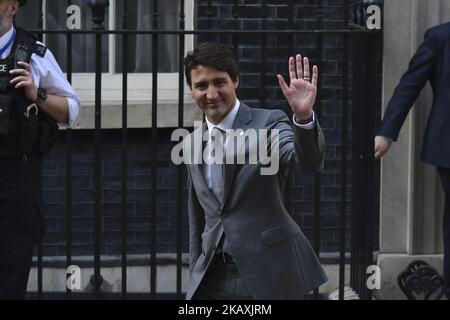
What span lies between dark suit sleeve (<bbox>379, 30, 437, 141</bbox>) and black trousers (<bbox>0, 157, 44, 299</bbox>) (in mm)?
2354

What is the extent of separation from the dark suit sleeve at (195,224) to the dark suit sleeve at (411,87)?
7.66ft

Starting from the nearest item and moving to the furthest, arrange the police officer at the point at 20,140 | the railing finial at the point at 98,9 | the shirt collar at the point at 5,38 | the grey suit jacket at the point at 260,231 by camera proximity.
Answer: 1. the grey suit jacket at the point at 260,231
2. the police officer at the point at 20,140
3. the shirt collar at the point at 5,38
4. the railing finial at the point at 98,9

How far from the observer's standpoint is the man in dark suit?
748 centimetres

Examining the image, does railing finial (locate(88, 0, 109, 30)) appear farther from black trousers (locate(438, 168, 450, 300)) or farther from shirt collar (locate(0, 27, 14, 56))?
black trousers (locate(438, 168, 450, 300))

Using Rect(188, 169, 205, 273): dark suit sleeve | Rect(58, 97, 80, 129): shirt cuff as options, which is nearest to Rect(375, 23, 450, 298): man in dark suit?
Rect(58, 97, 80, 129): shirt cuff

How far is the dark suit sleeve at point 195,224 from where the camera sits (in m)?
5.38

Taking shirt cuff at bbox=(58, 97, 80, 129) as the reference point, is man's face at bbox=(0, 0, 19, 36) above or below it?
above

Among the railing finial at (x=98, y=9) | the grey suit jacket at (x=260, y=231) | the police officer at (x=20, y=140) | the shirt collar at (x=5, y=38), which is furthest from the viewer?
the railing finial at (x=98, y=9)

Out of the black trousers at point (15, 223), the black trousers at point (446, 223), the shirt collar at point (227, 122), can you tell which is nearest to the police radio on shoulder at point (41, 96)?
the black trousers at point (15, 223)

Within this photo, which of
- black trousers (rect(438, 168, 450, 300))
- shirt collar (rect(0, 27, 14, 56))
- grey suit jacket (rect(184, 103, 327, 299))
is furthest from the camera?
black trousers (rect(438, 168, 450, 300))

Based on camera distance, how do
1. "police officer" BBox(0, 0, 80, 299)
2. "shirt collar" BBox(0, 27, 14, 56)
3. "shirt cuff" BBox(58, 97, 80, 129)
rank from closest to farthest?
"police officer" BBox(0, 0, 80, 299)
"shirt collar" BBox(0, 27, 14, 56)
"shirt cuff" BBox(58, 97, 80, 129)

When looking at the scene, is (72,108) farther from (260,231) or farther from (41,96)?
(260,231)

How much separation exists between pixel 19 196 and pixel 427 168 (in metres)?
3.07

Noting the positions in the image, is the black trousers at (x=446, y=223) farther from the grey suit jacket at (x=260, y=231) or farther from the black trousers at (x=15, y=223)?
the black trousers at (x=15, y=223)
